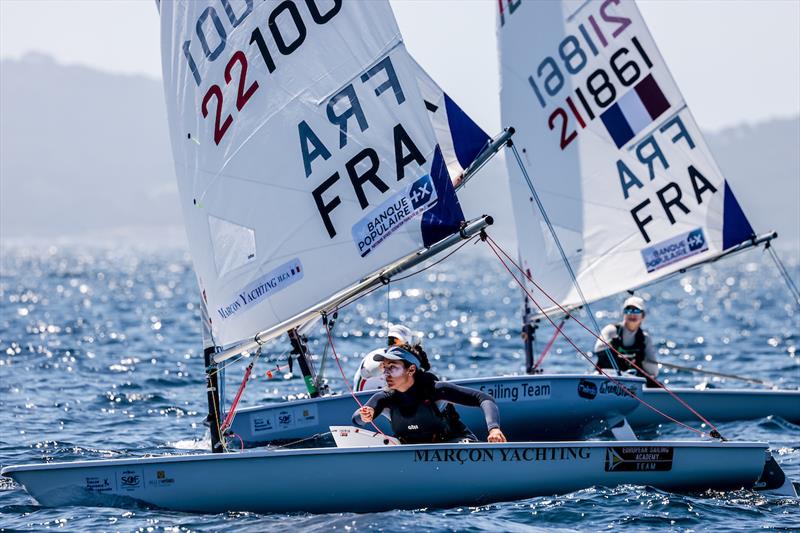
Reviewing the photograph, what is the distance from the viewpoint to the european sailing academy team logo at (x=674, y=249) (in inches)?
545

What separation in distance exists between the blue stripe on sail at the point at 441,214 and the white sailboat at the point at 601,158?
4457mm

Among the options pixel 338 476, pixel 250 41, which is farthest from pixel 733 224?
pixel 338 476

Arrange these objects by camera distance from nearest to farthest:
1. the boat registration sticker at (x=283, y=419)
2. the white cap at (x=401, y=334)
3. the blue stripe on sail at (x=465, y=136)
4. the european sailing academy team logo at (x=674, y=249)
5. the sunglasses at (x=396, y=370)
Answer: the sunglasses at (x=396, y=370) < the white cap at (x=401, y=334) < the blue stripe on sail at (x=465, y=136) < the boat registration sticker at (x=283, y=419) < the european sailing academy team logo at (x=674, y=249)

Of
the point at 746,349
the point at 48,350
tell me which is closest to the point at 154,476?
the point at 48,350

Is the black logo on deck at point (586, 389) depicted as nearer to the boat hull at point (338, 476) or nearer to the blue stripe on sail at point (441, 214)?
the boat hull at point (338, 476)

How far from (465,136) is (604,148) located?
4119mm

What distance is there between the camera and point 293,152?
9.55m

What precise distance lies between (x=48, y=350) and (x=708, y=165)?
11734 millimetres

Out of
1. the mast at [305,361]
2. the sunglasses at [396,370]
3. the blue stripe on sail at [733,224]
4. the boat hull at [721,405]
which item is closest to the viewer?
the sunglasses at [396,370]

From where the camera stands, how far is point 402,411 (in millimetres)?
8922

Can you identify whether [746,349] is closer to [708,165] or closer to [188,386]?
[708,165]

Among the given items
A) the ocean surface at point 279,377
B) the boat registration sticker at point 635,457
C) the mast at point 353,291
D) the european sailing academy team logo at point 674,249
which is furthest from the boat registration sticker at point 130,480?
the european sailing academy team logo at point 674,249

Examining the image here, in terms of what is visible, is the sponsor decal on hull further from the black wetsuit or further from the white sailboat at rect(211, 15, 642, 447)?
the white sailboat at rect(211, 15, 642, 447)

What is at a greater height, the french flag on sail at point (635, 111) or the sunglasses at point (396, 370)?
the french flag on sail at point (635, 111)
